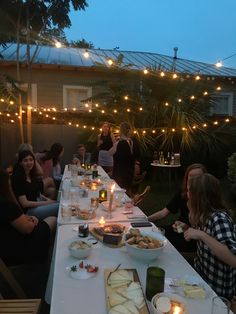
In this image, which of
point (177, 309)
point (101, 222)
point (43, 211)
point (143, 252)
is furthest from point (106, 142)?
point (177, 309)

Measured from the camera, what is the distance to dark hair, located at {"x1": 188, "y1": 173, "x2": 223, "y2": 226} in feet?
7.16

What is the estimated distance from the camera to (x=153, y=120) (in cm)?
849

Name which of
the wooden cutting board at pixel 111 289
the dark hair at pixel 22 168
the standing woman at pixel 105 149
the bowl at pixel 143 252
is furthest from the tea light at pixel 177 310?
the standing woman at pixel 105 149

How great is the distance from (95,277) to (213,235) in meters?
0.81

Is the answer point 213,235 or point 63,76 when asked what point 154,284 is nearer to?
point 213,235

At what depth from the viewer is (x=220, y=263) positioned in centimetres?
205

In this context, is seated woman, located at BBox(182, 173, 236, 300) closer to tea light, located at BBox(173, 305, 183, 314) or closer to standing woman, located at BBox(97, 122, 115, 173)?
tea light, located at BBox(173, 305, 183, 314)

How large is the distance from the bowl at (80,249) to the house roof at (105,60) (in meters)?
7.56

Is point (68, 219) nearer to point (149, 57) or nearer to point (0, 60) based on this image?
point (0, 60)

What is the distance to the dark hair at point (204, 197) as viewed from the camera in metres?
2.18

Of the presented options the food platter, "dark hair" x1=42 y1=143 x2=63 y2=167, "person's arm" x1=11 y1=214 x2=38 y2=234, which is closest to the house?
"dark hair" x1=42 y1=143 x2=63 y2=167

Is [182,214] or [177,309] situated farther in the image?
[182,214]

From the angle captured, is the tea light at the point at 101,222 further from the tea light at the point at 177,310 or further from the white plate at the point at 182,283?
the tea light at the point at 177,310

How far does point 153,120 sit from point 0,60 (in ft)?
17.3
